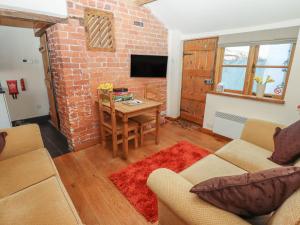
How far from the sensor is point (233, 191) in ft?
2.71

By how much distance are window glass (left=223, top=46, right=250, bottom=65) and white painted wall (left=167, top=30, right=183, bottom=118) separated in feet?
3.12

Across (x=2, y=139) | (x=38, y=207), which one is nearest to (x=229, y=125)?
(x=38, y=207)

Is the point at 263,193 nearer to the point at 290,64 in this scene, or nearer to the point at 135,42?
the point at 290,64

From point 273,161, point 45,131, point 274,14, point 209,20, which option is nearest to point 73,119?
point 45,131

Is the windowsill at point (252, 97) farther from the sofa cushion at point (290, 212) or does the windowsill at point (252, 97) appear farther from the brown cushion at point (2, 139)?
the brown cushion at point (2, 139)

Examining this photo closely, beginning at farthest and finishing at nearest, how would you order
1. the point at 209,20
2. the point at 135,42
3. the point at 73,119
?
the point at 135,42 < the point at 209,20 < the point at 73,119

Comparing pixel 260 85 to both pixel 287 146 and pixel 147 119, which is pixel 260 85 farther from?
pixel 147 119

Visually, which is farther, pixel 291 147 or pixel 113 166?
pixel 113 166

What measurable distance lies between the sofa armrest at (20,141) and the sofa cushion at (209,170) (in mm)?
1534

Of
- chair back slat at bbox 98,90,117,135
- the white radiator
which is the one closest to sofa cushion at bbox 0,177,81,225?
chair back slat at bbox 98,90,117,135

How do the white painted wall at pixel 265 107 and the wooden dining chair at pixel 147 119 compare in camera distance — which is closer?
the white painted wall at pixel 265 107

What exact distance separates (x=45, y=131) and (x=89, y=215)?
7.90ft

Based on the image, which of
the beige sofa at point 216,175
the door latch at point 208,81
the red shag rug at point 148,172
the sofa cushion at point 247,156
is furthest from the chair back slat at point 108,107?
the door latch at point 208,81

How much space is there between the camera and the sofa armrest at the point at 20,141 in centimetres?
162
